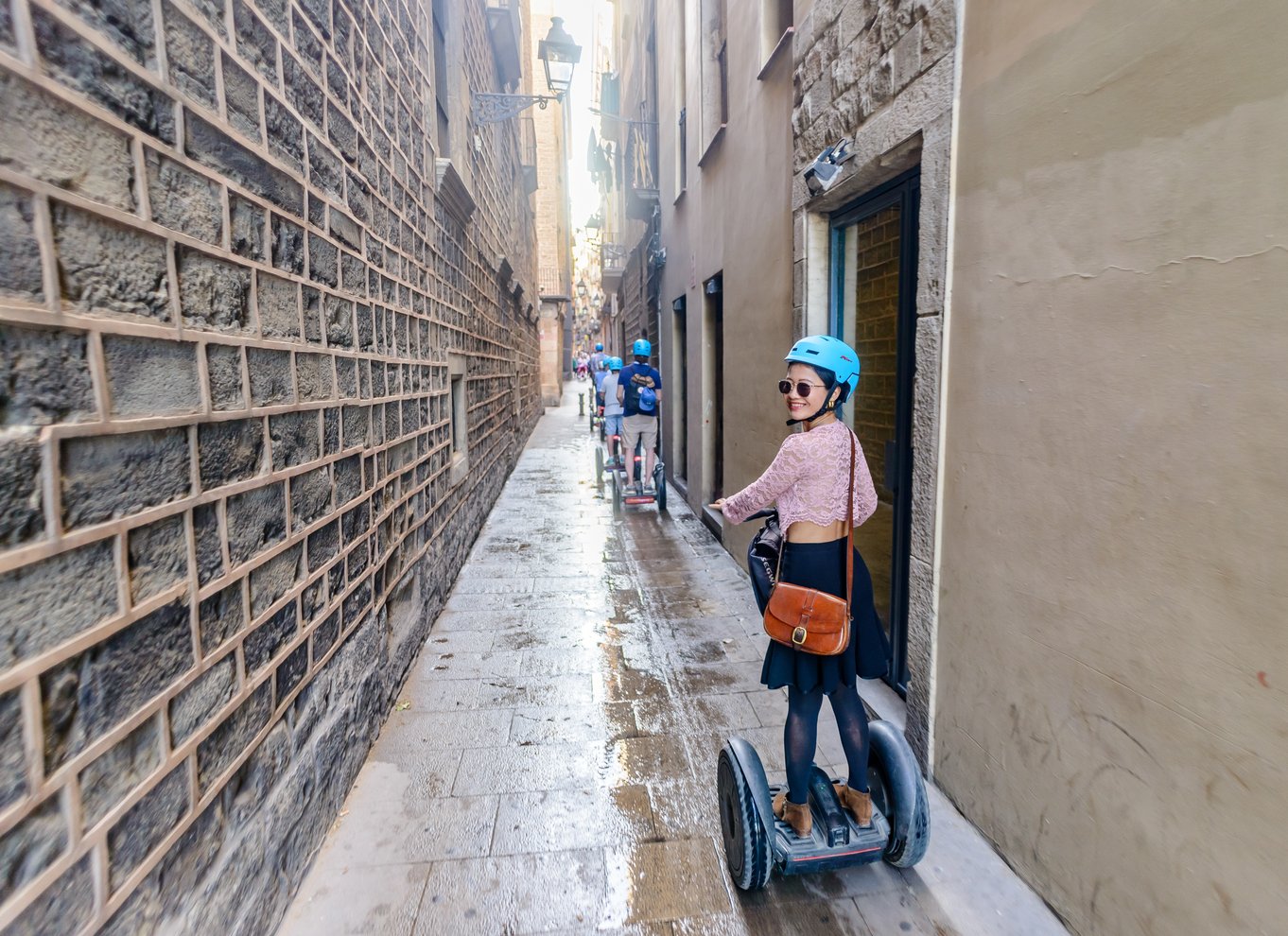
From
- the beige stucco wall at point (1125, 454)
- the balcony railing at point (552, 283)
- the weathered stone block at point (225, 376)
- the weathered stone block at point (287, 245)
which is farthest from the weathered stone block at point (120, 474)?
the balcony railing at point (552, 283)

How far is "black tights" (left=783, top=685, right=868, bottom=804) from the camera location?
2312mm

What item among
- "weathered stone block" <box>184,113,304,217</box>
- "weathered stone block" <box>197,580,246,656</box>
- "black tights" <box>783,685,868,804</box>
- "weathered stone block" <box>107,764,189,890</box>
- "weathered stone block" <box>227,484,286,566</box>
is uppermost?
"weathered stone block" <box>184,113,304,217</box>

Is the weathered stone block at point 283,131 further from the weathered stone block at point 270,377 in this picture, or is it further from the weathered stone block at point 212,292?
the weathered stone block at point 270,377

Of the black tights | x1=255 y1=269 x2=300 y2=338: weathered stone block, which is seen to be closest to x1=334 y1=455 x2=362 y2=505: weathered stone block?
x1=255 y1=269 x2=300 y2=338: weathered stone block

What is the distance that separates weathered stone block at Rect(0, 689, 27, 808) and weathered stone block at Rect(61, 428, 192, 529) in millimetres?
327

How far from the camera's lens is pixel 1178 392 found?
1.74 metres

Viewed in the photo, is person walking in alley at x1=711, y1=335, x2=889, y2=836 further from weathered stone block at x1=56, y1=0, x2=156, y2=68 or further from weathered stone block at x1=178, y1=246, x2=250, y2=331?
weathered stone block at x1=56, y1=0, x2=156, y2=68

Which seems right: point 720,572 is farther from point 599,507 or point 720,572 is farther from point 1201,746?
point 1201,746

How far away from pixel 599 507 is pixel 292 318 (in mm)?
6240

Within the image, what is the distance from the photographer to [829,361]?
A: 7.32 feet

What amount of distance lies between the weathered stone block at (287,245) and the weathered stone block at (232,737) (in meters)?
1.39

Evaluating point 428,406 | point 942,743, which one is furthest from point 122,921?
point 428,406

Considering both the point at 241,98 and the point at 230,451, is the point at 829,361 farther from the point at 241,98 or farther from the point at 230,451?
the point at 241,98

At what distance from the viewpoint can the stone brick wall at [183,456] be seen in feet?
4.16
